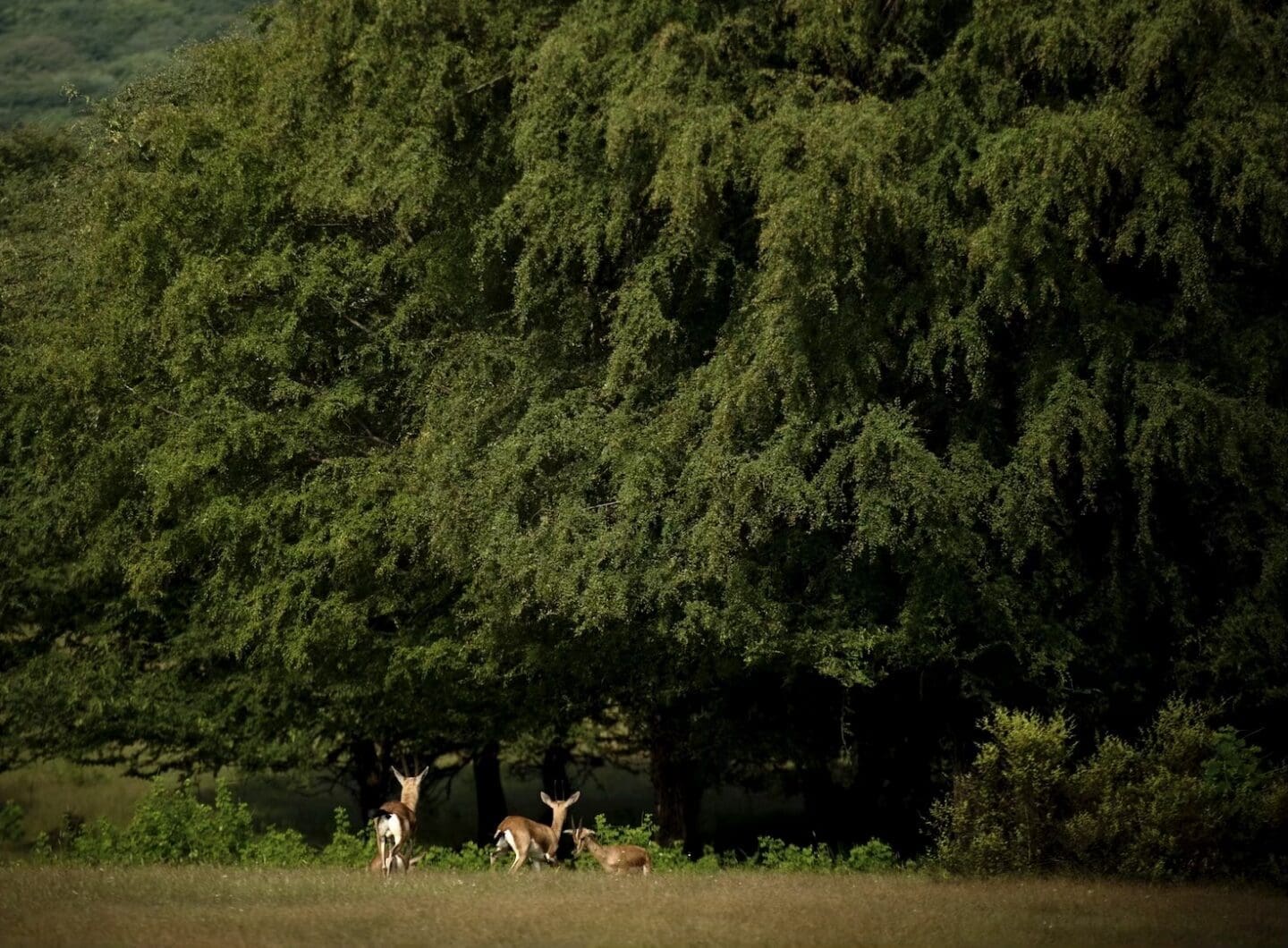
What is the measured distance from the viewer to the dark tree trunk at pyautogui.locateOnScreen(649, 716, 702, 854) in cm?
2356

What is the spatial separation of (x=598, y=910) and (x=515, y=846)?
13.3 feet

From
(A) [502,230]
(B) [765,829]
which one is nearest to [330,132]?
(A) [502,230]

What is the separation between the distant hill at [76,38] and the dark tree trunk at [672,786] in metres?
32.3

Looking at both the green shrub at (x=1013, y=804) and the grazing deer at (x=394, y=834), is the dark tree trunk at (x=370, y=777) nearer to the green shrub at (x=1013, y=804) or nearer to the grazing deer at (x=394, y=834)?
the grazing deer at (x=394, y=834)

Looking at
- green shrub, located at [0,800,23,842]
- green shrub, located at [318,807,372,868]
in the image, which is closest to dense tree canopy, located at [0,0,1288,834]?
green shrub, located at [0,800,23,842]

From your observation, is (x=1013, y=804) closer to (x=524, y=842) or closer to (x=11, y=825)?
(x=524, y=842)

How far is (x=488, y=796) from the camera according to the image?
28.6 metres

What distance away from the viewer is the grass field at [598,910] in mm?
12031

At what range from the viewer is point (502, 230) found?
21031 mm

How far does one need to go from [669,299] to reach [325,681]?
763cm

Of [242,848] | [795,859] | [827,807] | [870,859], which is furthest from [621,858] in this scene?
[827,807]

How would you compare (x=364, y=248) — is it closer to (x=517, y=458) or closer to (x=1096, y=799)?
(x=517, y=458)

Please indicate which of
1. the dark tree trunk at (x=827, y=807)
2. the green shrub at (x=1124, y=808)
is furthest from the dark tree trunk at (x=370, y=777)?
the green shrub at (x=1124, y=808)

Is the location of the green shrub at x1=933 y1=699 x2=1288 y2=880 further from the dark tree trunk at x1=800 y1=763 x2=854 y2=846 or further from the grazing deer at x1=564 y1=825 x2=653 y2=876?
the dark tree trunk at x1=800 y1=763 x2=854 y2=846
